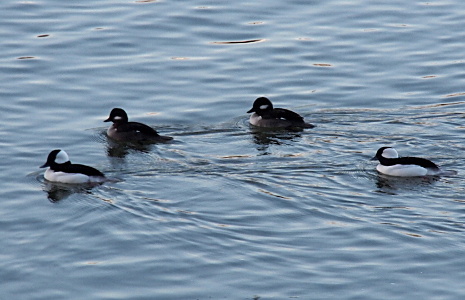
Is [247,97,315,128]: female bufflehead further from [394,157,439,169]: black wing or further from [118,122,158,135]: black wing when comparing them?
[394,157,439,169]: black wing

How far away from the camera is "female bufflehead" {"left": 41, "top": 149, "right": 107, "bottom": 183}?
14.9 meters

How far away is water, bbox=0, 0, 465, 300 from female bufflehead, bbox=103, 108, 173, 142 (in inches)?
9.9

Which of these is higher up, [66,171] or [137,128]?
→ [137,128]

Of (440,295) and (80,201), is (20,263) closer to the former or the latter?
(80,201)

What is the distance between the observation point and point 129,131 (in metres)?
17.1

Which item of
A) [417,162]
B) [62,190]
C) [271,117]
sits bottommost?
[62,190]

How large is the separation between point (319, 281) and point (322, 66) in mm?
10727

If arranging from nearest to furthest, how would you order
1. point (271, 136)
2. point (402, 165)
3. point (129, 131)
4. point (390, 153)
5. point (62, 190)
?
1. point (62, 190)
2. point (402, 165)
3. point (390, 153)
4. point (129, 131)
5. point (271, 136)

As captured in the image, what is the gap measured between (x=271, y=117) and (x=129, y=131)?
278cm

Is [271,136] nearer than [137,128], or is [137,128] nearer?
[137,128]

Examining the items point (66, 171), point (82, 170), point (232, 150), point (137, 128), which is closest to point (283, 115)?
point (232, 150)

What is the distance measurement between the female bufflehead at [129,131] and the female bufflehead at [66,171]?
191 cm

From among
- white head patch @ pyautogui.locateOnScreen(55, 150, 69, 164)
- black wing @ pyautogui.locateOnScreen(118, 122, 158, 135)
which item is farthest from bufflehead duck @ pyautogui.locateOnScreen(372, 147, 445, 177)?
white head patch @ pyautogui.locateOnScreen(55, 150, 69, 164)

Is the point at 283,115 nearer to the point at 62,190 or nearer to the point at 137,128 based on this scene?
the point at 137,128
